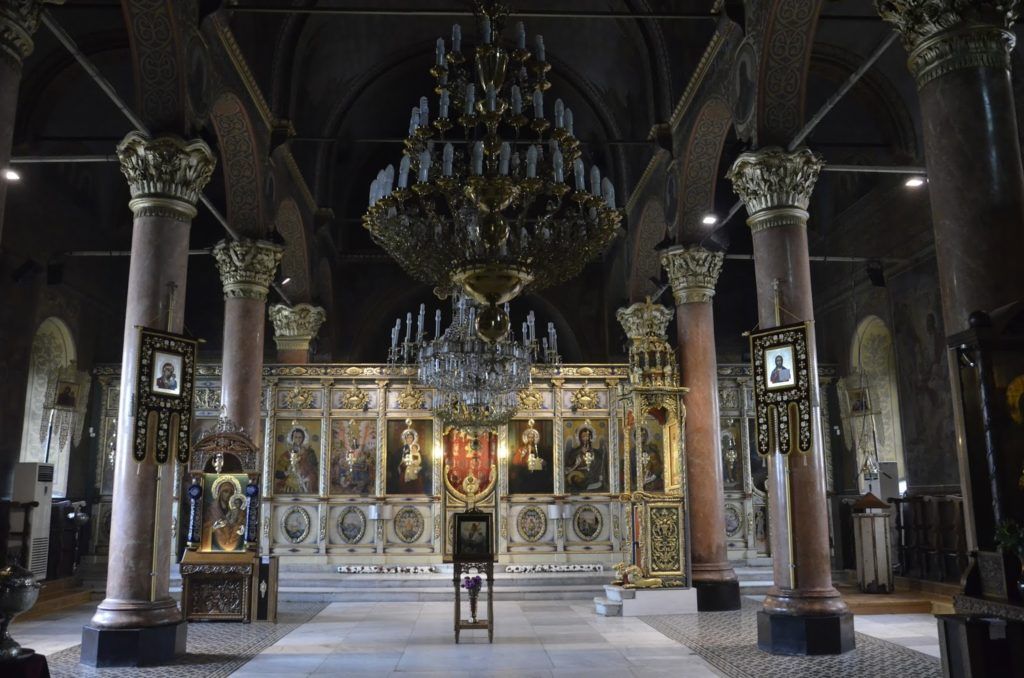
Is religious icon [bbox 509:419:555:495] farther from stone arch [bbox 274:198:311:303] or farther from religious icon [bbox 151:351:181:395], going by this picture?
religious icon [bbox 151:351:181:395]

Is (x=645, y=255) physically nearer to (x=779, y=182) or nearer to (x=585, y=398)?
(x=585, y=398)

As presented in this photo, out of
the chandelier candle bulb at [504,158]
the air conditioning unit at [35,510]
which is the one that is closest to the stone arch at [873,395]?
the chandelier candle bulb at [504,158]

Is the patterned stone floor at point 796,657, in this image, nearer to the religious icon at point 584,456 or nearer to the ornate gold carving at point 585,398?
the religious icon at point 584,456

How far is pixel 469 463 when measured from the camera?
54.9ft

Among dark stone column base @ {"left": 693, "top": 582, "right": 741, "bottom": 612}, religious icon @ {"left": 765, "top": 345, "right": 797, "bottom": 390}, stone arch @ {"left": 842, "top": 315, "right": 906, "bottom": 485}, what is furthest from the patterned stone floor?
stone arch @ {"left": 842, "top": 315, "right": 906, "bottom": 485}

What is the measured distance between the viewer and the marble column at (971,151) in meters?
→ 6.06

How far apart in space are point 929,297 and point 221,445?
12.4 metres

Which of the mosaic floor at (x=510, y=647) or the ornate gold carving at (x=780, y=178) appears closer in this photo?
the mosaic floor at (x=510, y=647)

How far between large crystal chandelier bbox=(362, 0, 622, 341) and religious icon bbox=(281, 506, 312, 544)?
31.1 feet

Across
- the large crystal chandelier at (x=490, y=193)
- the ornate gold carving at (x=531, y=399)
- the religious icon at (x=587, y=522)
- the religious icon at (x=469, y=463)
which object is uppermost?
the large crystal chandelier at (x=490, y=193)

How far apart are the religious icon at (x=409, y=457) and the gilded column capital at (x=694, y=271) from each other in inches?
237

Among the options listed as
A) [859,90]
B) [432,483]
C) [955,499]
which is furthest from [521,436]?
[859,90]

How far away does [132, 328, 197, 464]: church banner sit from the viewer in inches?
340

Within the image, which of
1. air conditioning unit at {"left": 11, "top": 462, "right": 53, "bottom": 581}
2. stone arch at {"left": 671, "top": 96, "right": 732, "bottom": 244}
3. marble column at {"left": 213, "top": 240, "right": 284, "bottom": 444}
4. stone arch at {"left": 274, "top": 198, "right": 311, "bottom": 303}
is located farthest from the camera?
stone arch at {"left": 274, "top": 198, "right": 311, "bottom": 303}
